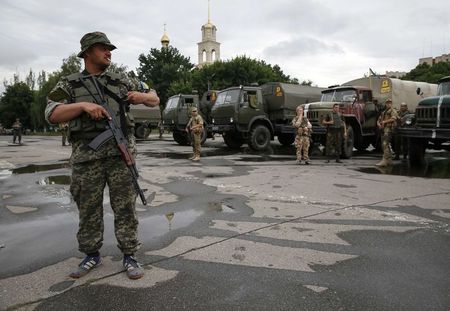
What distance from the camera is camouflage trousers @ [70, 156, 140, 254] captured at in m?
2.97

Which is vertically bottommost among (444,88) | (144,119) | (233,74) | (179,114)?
(144,119)

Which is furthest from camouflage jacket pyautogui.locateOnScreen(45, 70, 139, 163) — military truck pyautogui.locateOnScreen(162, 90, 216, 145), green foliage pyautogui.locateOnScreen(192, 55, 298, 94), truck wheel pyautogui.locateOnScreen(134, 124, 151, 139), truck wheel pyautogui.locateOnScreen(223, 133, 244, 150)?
green foliage pyautogui.locateOnScreen(192, 55, 298, 94)

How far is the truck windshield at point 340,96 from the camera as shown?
12.7 meters

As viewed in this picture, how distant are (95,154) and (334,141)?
9050mm

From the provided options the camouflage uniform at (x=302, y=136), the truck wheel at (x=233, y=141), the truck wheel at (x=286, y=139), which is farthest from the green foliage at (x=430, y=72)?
the camouflage uniform at (x=302, y=136)

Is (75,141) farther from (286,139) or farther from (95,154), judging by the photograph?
(286,139)

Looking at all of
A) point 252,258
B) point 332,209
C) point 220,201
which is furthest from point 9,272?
point 332,209

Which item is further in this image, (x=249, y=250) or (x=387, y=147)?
(x=387, y=147)

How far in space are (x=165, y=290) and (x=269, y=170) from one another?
20.9 ft

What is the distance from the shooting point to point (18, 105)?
6606cm

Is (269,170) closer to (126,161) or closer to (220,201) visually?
(220,201)

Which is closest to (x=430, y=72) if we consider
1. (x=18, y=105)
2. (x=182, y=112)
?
(x=182, y=112)

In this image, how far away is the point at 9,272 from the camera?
9.98 feet

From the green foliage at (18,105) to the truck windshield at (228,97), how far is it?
60.2 meters
